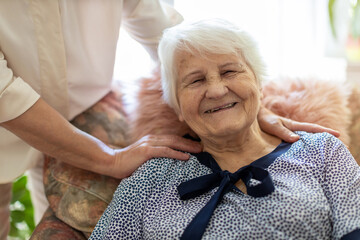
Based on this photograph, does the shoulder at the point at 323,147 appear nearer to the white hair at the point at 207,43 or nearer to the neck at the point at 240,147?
the neck at the point at 240,147

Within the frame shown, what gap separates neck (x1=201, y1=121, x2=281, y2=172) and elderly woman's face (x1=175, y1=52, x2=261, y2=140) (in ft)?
0.22

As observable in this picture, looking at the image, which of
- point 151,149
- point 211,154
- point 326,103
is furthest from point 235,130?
point 326,103

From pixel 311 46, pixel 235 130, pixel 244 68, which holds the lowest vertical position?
pixel 311 46

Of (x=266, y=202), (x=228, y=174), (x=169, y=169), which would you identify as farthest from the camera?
(x=169, y=169)

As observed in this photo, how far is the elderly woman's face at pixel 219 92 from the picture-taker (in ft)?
4.59

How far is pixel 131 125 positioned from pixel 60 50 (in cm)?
42

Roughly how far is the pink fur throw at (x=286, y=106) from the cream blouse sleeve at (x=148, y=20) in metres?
0.18

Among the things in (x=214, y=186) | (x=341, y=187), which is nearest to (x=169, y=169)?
(x=214, y=186)

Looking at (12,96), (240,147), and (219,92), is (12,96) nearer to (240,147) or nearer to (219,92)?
(219,92)

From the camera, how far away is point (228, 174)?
1383mm

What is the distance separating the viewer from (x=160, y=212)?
1.38 m

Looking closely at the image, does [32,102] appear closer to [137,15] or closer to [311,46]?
[137,15]

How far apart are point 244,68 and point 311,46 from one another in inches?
54.2

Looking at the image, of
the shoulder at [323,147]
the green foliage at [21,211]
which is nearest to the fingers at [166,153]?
the shoulder at [323,147]
